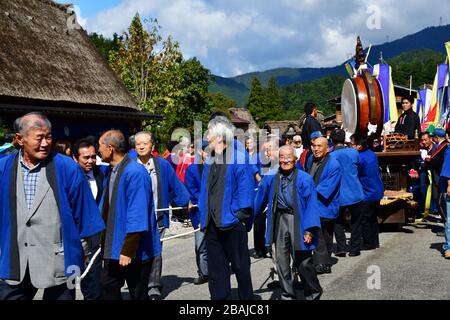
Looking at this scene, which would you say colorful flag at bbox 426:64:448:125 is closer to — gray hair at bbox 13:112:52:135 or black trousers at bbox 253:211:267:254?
black trousers at bbox 253:211:267:254

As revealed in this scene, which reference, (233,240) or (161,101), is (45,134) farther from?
(161,101)

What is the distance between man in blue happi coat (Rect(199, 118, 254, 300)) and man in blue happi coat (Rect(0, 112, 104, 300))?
1.72 meters

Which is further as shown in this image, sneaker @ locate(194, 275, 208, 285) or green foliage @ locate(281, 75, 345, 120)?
green foliage @ locate(281, 75, 345, 120)

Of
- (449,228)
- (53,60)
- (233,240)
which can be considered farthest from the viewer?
(53,60)

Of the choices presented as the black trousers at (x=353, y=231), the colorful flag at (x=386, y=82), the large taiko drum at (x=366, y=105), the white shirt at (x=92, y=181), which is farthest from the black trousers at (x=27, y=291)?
the colorful flag at (x=386, y=82)

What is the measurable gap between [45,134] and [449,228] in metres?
6.15

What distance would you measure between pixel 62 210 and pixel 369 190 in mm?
6091

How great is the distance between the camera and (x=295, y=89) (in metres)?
175

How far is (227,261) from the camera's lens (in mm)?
5262

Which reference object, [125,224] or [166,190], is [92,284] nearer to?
[125,224]

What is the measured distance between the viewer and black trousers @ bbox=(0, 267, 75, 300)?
3682 mm

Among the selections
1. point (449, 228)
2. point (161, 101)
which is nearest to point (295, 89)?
point (161, 101)

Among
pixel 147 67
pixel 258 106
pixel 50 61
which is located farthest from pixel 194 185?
pixel 258 106

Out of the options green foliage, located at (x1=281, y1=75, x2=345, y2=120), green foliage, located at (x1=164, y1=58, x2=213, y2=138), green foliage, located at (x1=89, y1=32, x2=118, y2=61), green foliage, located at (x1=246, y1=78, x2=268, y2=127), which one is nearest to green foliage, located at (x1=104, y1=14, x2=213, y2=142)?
green foliage, located at (x1=164, y1=58, x2=213, y2=138)
